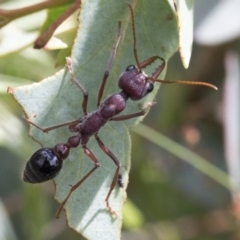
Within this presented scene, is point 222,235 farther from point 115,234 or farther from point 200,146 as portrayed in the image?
point 115,234

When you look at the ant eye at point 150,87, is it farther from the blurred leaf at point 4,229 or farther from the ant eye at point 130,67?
the blurred leaf at point 4,229

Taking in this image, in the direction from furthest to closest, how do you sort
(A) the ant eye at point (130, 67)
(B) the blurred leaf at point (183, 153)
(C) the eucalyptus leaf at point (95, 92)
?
(B) the blurred leaf at point (183, 153)
(A) the ant eye at point (130, 67)
(C) the eucalyptus leaf at point (95, 92)

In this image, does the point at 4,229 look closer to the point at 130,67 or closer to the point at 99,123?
the point at 99,123

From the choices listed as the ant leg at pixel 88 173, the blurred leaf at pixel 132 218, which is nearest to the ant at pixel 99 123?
the ant leg at pixel 88 173

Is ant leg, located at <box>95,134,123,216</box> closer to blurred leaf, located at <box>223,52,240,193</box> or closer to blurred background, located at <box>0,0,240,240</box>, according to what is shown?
blurred background, located at <box>0,0,240,240</box>

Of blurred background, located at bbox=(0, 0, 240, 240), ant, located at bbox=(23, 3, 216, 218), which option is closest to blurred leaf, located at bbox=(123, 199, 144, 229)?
blurred background, located at bbox=(0, 0, 240, 240)

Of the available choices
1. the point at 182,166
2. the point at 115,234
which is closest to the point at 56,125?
the point at 115,234

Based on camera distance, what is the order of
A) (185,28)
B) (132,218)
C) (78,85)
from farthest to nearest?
(132,218) → (78,85) → (185,28)

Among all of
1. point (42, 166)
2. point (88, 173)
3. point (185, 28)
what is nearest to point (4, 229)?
point (42, 166)
